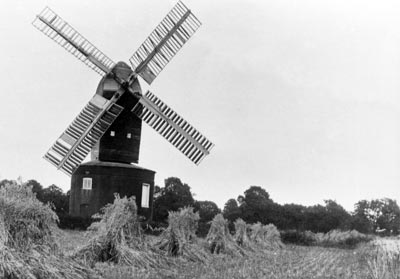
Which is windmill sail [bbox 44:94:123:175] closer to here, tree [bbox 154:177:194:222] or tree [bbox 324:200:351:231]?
tree [bbox 154:177:194:222]

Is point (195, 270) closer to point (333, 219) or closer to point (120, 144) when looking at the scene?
point (120, 144)

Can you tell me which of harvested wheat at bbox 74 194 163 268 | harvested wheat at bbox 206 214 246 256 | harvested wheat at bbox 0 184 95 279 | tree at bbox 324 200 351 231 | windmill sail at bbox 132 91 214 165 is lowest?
harvested wheat at bbox 0 184 95 279

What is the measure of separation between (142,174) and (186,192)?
42.7m

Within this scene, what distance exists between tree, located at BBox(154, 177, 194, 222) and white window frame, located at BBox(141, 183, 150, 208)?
36637mm

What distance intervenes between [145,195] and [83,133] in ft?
16.7

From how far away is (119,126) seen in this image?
30.3m

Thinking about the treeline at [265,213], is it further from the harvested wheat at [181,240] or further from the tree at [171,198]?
the harvested wheat at [181,240]

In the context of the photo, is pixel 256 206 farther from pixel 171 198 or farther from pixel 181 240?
pixel 181 240

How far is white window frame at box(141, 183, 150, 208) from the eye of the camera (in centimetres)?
3173

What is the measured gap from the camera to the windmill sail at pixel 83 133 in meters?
28.2

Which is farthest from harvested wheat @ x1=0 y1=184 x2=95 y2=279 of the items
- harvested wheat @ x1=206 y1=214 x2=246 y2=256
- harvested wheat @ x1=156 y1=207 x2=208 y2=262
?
harvested wheat @ x1=206 y1=214 x2=246 y2=256

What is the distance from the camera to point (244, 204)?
8650 centimetres

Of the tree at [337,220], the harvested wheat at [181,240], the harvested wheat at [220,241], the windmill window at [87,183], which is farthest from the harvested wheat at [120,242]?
the tree at [337,220]

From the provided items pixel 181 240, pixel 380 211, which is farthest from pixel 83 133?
pixel 380 211
